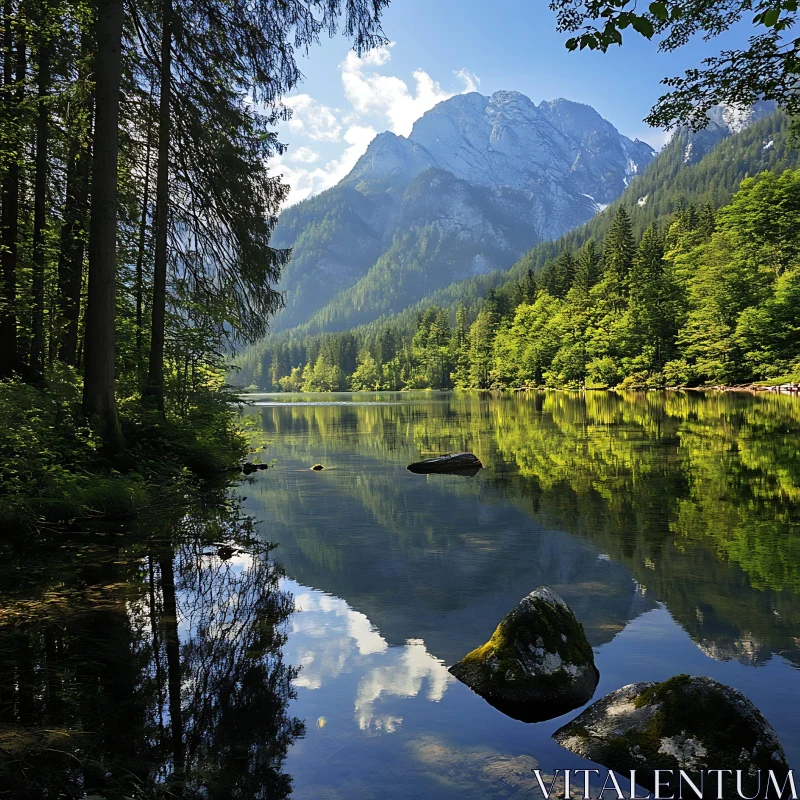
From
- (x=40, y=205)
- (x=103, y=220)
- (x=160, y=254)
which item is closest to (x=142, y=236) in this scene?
(x=160, y=254)

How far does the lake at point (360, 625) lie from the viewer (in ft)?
11.3

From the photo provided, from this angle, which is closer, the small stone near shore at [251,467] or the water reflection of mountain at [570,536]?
the water reflection of mountain at [570,536]

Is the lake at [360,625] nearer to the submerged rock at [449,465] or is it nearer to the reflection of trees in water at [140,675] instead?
the reflection of trees in water at [140,675]

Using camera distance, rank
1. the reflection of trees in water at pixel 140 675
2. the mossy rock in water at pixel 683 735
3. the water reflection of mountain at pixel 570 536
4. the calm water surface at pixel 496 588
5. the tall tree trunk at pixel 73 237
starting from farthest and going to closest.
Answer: the tall tree trunk at pixel 73 237 < the water reflection of mountain at pixel 570 536 < the calm water surface at pixel 496 588 < the mossy rock in water at pixel 683 735 < the reflection of trees in water at pixel 140 675

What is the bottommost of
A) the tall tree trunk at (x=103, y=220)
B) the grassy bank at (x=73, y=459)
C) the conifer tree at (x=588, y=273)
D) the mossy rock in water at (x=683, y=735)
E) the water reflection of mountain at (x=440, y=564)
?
the water reflection of mountain at (x=440, y=564)

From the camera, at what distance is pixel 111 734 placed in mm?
3494

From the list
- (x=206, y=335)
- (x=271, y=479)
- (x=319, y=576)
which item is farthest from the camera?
Answer: (x=206, y=335)

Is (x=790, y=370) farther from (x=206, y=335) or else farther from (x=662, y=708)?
(x=662, y=708)

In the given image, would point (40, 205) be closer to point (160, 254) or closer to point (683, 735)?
point (160, 254)

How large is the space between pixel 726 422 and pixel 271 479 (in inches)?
735

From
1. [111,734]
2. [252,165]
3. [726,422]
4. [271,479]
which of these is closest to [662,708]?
[111,734]

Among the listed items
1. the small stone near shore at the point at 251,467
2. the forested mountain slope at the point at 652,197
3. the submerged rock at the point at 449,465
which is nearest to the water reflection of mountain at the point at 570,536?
the submerged rock at the point at 449,465

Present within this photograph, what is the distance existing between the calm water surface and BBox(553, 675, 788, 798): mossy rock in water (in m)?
0.24

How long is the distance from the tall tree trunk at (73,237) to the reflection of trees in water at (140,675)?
7.55 meters
